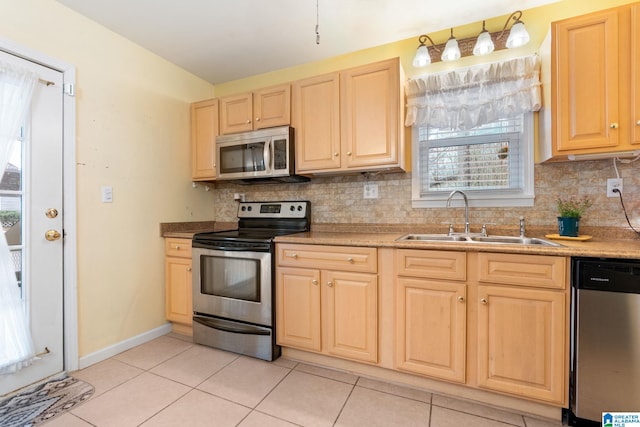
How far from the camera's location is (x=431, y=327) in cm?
169

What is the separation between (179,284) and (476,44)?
3043 millimetres

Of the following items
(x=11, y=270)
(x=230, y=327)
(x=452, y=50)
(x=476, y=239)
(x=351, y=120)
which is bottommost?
(x=230, y=327)

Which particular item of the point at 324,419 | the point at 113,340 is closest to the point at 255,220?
the point at 113,340

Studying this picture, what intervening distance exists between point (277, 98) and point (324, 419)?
2.35 meters

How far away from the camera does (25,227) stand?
5.74 feet

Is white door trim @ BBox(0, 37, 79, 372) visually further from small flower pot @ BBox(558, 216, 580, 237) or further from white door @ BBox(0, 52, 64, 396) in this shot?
small flower pot @ BBox(558, 216, 580, 237)

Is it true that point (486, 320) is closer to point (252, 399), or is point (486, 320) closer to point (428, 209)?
point (428, 209)

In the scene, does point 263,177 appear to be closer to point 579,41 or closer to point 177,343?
point 177,343

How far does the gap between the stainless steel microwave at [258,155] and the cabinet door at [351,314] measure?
1023 millimetres

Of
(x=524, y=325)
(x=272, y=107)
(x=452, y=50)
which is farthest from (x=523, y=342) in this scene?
(x=272, y=107)

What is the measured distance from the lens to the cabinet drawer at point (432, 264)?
163cm

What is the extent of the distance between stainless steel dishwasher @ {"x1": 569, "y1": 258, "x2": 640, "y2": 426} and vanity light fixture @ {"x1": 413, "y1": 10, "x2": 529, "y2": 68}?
1488 millimetres

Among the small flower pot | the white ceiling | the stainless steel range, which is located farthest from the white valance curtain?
the stainless steel range

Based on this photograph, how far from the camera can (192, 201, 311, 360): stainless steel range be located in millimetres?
2115
